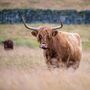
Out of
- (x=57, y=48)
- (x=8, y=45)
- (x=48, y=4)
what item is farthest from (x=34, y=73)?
(x=48, y=4)

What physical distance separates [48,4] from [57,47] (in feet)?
2.20

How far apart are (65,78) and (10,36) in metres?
1.10

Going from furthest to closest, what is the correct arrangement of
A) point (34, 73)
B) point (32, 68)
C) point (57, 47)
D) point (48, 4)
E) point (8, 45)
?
point (48, 4)
point (8, 45)
point (57, 47)
point (32, 68)
point (34, 73)

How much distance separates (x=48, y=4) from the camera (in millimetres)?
5641

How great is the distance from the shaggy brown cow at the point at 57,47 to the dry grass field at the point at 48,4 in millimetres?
409

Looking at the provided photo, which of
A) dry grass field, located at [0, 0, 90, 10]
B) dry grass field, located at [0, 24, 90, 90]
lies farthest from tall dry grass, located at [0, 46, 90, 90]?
dry grass field, located at [0, 0, 90, 10]

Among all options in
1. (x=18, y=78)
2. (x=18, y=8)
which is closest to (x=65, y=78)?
(x=18, y=78)

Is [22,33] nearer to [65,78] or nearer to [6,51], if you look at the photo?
[6,51]

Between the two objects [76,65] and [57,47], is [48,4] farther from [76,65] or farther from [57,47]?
[76,65]

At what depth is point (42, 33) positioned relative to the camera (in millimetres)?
5023

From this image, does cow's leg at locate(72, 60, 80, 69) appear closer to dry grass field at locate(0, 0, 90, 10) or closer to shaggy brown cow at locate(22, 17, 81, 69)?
shaggy brown cow at locate(22, 17, 81, 69)

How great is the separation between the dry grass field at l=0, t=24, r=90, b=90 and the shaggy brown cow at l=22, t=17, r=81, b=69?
0.28 ft

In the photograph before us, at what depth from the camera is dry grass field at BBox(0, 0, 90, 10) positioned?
5.57m

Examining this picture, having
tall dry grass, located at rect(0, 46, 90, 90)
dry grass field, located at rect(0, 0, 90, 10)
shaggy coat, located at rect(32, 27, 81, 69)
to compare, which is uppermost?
dry grass field, located at rect(0, 0, 90, 10)
